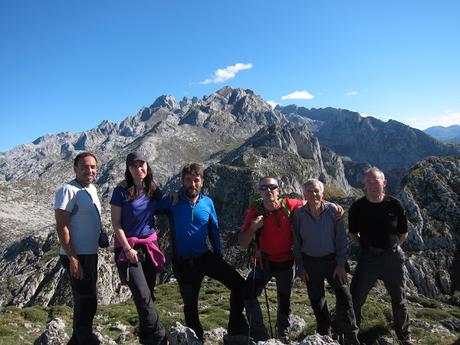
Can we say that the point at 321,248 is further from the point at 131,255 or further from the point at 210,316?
the point at 210,316

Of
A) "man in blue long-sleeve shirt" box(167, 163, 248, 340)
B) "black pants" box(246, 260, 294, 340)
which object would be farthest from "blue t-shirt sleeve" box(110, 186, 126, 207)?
"black pants" box(246, 260, 294, 340)

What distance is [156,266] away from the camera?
8.85 metres

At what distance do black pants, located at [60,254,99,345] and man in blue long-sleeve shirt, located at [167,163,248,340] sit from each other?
1.87m

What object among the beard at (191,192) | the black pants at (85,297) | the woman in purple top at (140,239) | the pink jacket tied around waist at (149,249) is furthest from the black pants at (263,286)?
the black pants at (85,297)

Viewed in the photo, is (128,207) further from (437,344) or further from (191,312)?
(437,344)

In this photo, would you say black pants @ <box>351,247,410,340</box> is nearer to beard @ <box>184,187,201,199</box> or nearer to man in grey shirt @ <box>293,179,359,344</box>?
man in grey shirt @ <box>293,179,359,344</box>

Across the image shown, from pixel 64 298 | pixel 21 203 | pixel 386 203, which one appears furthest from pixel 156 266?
pixel 21 203

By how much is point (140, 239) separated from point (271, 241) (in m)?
3.12

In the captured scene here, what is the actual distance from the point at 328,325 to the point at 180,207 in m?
4.78

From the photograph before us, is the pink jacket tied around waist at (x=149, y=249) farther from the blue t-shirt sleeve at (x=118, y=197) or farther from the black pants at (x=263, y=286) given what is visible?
the black pants at (x=263, y=286)

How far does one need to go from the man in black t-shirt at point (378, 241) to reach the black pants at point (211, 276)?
3144mm

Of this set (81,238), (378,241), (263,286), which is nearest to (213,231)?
(263,286)

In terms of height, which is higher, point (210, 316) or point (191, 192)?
point (191, 192)

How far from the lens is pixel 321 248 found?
934 centimetres
